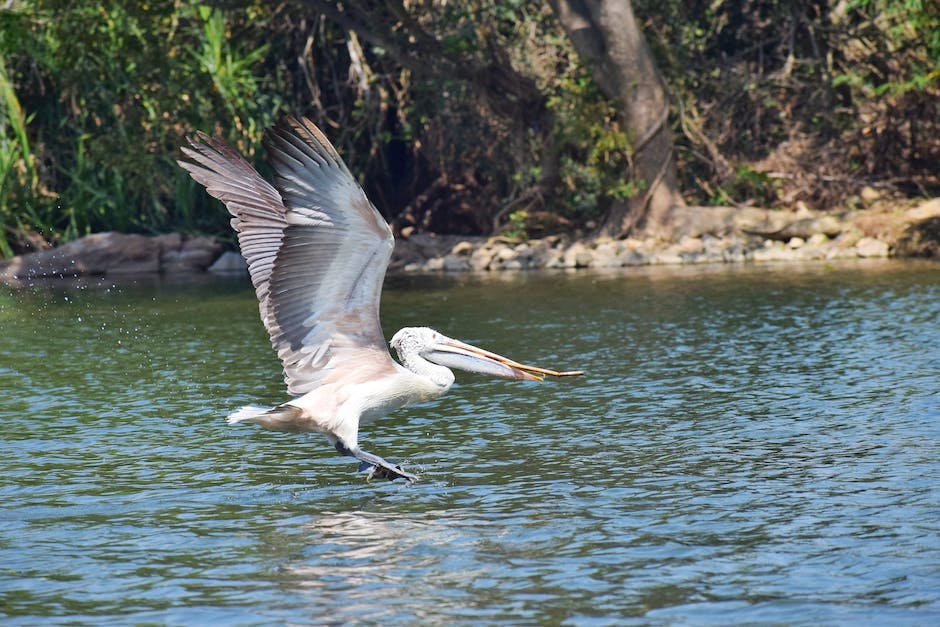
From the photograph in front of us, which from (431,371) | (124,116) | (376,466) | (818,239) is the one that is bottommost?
(818,239)

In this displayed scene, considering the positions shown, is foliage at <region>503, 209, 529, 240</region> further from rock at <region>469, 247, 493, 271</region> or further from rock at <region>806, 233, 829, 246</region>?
rock at <region>806, 233, 829, 246</region>

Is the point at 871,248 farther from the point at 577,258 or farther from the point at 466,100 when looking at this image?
the point at 466,100

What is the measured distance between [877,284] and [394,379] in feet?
32.2

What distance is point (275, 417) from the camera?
7.27 meters

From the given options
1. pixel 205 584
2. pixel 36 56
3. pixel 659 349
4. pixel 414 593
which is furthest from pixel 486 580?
pixel 36 56

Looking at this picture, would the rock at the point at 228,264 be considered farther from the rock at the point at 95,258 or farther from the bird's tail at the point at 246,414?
the bird's tail at the point at 246,414

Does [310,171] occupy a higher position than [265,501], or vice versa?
[310,171]

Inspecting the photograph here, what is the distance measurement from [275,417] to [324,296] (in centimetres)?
66

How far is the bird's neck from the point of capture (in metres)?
7.49

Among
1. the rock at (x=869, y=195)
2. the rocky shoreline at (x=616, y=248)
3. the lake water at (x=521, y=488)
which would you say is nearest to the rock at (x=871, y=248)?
the rocky shoreline at (x=616, y=248)

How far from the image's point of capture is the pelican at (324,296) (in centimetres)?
680

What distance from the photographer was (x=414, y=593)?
539 cm

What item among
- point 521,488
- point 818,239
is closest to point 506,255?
point 818,239

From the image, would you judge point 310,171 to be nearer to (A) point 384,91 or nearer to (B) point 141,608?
(B) point 141,608
